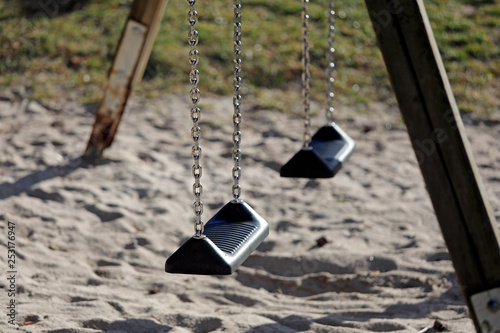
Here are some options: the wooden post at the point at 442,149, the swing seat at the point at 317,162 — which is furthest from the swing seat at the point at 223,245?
the wooden post at the point at 442,149

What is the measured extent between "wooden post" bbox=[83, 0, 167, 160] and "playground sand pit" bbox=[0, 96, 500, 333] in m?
0.17

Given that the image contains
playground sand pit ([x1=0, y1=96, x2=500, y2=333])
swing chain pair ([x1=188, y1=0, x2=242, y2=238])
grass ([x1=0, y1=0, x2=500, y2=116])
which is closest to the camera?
swing chain pair ([x1=188, y1=0, x2=242, y2=238])

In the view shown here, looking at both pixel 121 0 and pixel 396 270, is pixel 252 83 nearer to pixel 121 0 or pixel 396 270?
pixel 121 0

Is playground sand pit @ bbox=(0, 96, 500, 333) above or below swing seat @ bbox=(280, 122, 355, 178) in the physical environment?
below

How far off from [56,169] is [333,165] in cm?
205

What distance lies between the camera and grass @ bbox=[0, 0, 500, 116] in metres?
5.38

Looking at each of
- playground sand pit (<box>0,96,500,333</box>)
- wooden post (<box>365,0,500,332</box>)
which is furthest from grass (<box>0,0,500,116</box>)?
wooden post (<box>365,0,500,332</box>)

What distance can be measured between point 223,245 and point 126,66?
7.53 ft

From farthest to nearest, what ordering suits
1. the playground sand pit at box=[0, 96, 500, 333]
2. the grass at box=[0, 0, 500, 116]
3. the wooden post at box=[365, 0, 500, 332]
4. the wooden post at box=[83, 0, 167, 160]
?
the grass at box=[0, 0, 500, 116] < the wooden post at box=[83, 0, 167, 160] < the playground sand pit at box=[0, 96, 500, 333] < the wooden post at box=[365, 0, 500, 332]

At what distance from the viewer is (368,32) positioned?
6.43 m

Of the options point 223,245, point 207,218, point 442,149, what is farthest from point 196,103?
point 207,218

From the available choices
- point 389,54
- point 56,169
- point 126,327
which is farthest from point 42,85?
point 389,54

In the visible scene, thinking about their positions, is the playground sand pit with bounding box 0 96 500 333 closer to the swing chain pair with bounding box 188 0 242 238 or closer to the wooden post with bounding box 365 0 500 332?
the wooden post with bounding box 365 0 500 332

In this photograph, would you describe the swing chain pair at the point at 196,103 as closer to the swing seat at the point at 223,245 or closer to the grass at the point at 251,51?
the swing seat at the point at 223,245
